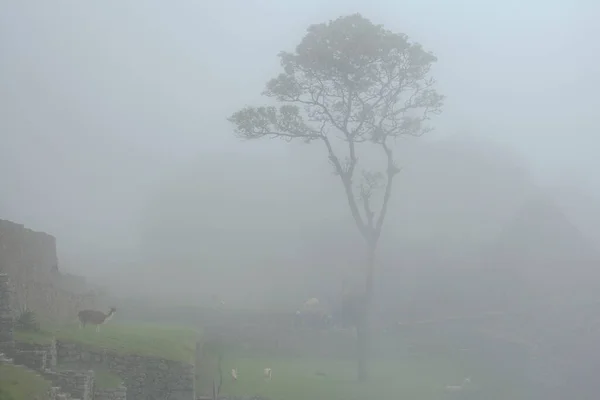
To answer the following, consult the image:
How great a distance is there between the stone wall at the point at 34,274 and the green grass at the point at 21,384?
4827mm

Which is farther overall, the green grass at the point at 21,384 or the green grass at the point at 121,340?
the green grass at the point at 121,340

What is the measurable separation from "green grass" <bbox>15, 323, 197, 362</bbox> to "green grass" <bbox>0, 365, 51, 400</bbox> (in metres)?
2.09

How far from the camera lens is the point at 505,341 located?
22.9m

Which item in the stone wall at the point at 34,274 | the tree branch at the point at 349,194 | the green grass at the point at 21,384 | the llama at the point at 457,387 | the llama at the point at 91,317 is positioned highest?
the tree branch at the point at 349,194

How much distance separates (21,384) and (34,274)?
445 inches

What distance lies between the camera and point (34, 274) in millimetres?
20500

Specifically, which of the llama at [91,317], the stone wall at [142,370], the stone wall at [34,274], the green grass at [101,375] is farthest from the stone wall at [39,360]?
the llama at [91,317]

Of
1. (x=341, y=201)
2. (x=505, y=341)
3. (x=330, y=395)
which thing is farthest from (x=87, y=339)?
(x=341, y=201)

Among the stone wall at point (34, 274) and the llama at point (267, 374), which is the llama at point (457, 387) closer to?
the llama at point (267, 374)

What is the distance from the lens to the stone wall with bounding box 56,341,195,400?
46.8 feet

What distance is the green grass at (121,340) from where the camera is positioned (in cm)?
1423

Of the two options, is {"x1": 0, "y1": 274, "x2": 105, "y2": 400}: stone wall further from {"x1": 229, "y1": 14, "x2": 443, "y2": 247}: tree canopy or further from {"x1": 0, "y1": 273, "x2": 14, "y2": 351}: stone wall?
{"x1": 229, "y1": 14, "x2": 443, "y2": 247}: tree canopy

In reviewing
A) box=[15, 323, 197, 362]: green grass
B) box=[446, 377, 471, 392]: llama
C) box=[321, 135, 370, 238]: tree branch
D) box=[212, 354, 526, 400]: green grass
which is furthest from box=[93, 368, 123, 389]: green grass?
box=[321, 135, 370, 238]: tree branch

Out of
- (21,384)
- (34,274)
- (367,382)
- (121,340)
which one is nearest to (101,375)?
(121,340)
